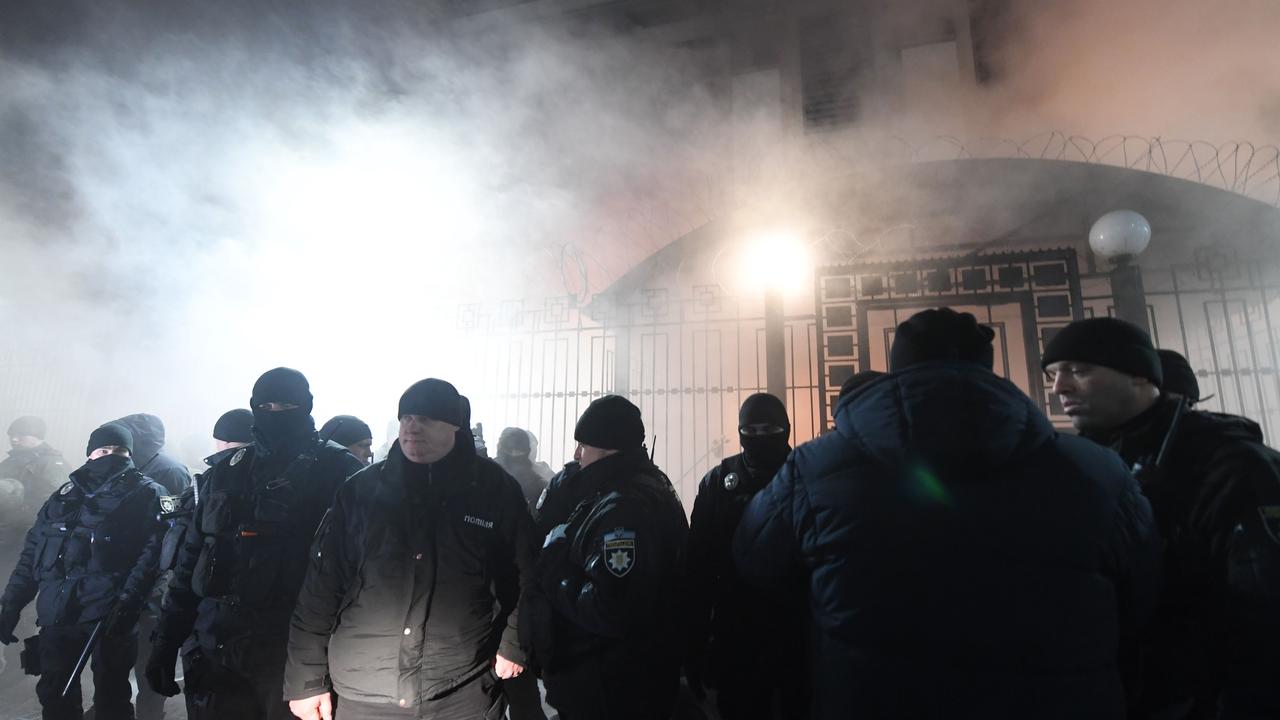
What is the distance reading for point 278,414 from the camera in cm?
287

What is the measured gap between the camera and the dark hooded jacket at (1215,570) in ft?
4.54

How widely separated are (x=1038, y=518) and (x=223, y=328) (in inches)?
428

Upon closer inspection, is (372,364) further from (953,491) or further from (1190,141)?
(1190,141)

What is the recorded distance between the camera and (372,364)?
A: 29.1ft

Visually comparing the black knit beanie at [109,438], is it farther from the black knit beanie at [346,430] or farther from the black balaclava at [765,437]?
the black balaclava at [765,437]

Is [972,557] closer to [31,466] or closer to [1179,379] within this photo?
[1179,379]

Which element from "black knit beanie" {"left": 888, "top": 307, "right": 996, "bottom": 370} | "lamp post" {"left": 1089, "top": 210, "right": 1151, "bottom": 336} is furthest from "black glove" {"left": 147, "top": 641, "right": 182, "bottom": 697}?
"lamp post" {"left": 1089, "top": 210, "right": 1151, "bottom": 336}

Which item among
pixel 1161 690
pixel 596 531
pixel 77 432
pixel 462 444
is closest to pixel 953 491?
pixel 1161 690

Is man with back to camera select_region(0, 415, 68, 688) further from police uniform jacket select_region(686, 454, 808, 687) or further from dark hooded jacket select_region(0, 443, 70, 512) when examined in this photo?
police uniform jacket select_region(686, 454, 808, 687)

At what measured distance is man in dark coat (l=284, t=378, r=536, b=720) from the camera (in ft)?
6.95

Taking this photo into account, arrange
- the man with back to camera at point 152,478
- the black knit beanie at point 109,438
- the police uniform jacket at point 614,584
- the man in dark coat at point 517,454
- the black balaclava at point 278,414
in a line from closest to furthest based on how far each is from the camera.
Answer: the police uniform jacket at point 614,584, the black balaclava at point 278,414, the black knit beanie at point 109,438, the man with back to camera at point 152,478, the man in dark coat at point 517,454

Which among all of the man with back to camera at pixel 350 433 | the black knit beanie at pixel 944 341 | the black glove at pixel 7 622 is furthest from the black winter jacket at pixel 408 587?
the black glove at pixel 7 622

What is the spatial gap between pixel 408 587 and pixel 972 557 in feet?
6.35

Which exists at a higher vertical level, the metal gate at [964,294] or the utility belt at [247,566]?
the metal gate at [964,294]
